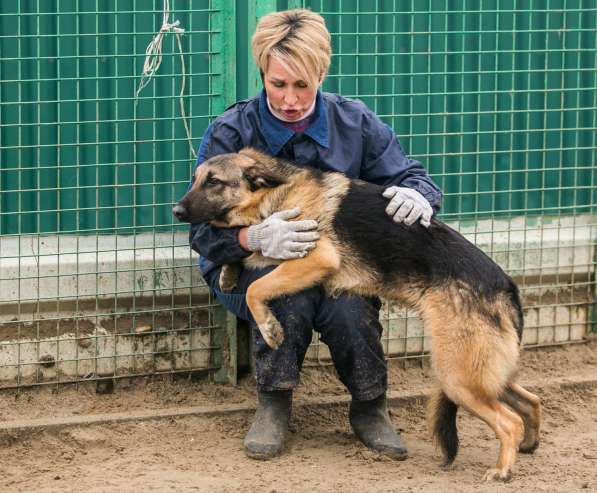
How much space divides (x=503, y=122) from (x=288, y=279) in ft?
8.16

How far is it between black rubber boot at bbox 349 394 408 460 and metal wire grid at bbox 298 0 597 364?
3.04ft

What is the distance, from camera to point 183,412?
541 centimetres

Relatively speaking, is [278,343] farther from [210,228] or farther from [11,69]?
[11,69]

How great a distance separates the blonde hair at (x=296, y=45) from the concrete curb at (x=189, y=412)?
1.81 metres

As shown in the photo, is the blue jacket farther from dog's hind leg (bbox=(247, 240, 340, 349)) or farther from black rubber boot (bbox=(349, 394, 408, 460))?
black rubber boot (bbox=(349, 394, 408, 460))

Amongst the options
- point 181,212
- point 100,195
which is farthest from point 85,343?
point 181,212

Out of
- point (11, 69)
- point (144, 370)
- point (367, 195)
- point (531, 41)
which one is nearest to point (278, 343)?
point (367, 195)

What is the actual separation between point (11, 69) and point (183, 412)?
2091mm

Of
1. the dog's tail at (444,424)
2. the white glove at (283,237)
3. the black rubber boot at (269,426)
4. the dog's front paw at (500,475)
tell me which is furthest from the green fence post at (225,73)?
the dog's front paw at (500,475)

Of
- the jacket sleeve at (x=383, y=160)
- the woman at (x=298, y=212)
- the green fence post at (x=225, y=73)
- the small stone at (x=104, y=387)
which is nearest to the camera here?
the woman at (x=298, y=212)

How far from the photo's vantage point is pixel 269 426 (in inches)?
197

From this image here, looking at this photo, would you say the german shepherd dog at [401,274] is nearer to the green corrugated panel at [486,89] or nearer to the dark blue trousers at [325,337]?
the dark blue trousers at [325,337]

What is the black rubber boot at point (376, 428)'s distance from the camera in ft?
16.3

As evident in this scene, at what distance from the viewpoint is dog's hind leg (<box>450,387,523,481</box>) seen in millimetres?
4594
